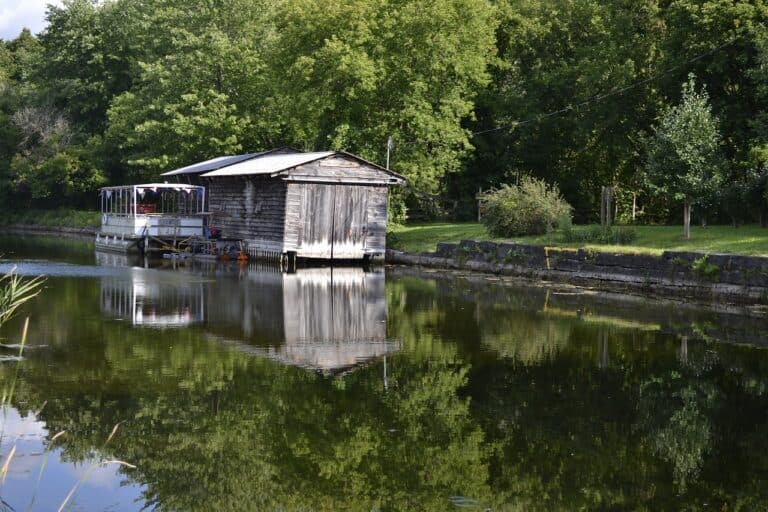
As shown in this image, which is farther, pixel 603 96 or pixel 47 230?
pixel 47 230

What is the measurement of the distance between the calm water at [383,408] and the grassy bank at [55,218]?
1658 inches

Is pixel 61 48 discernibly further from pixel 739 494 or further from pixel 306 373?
pixel 739 494

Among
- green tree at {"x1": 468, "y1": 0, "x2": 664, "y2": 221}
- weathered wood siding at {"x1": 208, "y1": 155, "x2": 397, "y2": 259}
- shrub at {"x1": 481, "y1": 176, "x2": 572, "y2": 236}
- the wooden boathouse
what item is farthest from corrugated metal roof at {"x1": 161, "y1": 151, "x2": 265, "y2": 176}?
shrub at {"x1": 481, "y1": 176, "x2": 572, "y2": 236}

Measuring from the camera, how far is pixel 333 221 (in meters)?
35.6

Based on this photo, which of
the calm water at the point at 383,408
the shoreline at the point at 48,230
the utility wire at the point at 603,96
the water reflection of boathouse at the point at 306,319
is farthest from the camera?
the shoreline at the point at 48,230

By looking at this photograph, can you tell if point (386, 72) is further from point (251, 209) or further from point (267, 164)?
point (251, 209)

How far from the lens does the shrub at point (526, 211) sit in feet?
108

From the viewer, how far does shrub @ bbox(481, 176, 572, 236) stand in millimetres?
32938

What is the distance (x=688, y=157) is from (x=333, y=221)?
44.1 ft

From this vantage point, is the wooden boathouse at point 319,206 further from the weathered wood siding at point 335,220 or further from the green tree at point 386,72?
the green tree at point 386,72

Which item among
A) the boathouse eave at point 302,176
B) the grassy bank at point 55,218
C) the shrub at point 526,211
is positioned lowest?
the grassy bank at point 55,218

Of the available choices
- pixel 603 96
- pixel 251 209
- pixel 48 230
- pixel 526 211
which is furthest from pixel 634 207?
pixel 48 230

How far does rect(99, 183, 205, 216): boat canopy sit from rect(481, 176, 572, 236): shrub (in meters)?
15.4

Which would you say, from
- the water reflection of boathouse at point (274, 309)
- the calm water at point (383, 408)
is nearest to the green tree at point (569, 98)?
the water reflection of boathouse at point (274, 309)
